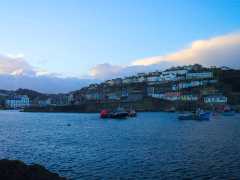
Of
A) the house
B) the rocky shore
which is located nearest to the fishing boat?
the house

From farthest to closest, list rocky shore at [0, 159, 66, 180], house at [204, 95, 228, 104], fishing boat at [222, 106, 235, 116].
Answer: house at [204, 95, 228, 104], fishing boat at [222, 106, 235, 116], rocky shore at [0, 159, 66, 180]

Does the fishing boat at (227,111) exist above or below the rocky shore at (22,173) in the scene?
above

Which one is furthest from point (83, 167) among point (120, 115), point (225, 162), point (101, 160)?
point (120, 115)

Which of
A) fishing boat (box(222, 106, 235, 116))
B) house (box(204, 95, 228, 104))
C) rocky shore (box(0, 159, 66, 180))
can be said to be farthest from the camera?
house (box(204, 95, 228, 104))

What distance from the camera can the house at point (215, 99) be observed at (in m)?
188

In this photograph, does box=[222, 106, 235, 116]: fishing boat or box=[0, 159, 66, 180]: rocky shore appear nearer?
box=[0, 159, 66, 180]: rocky shore

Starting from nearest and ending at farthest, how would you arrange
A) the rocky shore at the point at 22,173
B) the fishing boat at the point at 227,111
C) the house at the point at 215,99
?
the rocky shore at the point at 22,173, the fishing boat at the point at 227,111, the house at the point at 215,99

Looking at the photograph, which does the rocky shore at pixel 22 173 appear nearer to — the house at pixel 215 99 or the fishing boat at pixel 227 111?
the fishing boat at pixel 227 111

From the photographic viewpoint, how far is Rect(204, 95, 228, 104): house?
616 ft

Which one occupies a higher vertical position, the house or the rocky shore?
the house

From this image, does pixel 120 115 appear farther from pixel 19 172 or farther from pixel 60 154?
pixel 19 172

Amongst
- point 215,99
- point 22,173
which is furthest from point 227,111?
point 22,173

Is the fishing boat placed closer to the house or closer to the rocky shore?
the house

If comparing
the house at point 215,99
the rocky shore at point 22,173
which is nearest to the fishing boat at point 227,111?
the house at point 215,99
